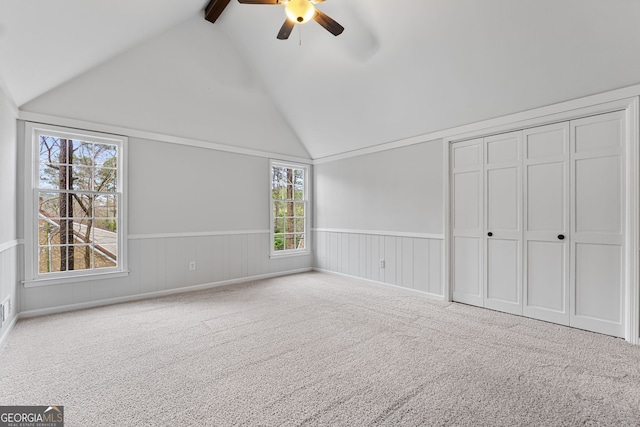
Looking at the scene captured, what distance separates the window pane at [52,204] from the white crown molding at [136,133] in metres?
0.80

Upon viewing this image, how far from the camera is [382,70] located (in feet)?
12.0

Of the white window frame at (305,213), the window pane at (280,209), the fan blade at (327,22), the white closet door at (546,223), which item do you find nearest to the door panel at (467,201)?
the white closet door at (546,223)

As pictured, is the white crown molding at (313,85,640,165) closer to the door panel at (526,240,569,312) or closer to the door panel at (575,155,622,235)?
the door panel at (575,155,622,235)

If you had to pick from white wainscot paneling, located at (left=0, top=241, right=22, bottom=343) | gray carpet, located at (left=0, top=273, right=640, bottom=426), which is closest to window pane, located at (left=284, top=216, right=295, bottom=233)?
gray carpet, located at (left=0, top=273, right=640, bottom=426)

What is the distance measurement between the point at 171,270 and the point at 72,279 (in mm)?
1071

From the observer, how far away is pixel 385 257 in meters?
4.68

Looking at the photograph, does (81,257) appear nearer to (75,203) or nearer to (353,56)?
(75,203)

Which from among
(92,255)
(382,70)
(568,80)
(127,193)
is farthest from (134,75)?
(568,80)

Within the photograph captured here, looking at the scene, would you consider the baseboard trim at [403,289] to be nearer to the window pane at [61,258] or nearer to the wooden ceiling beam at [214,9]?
the window pane at [61,258]

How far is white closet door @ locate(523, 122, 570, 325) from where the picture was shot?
306 centimetres

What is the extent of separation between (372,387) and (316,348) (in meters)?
0.68

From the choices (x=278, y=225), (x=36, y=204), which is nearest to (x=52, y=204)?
(x=36, y=204)

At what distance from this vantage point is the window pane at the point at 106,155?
377cm

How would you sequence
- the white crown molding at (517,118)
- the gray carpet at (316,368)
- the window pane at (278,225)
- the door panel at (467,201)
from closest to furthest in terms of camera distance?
the gray carpet at (316,368), the white crown molding at (517,118), the door panel at (467,201), the window pane at (278,225)
